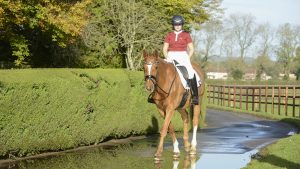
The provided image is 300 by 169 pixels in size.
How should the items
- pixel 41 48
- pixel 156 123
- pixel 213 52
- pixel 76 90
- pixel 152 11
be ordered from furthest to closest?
pixel 213 52 < pixel 152 11 < pixel 41 48 < pixel 156 123 < pixel 76 90

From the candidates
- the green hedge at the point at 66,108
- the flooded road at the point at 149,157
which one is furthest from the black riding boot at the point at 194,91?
the green hedge at the point at 66,108

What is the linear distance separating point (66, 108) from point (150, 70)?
298 centimetres

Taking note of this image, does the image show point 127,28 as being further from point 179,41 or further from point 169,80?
point 169,80

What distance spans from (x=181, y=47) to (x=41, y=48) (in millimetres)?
16990

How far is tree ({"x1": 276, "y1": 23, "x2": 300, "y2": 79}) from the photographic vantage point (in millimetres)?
91062

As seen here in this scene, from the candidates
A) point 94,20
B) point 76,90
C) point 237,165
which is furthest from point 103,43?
point 237,165

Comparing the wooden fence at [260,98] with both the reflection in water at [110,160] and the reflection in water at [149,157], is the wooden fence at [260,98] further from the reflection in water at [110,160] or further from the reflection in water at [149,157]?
the reflection in water at [110,160]

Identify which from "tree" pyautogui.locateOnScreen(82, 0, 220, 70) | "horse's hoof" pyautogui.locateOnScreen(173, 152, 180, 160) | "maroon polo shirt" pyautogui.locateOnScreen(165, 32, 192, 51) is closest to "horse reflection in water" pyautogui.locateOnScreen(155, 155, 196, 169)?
"horse's hoof" pyautogui.locateOnScreen(173, 152, 180, 160)

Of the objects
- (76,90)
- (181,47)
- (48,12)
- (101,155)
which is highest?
(48,12)

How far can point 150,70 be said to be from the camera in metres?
10.1

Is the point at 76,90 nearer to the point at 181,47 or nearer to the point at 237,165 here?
the point at 181,47

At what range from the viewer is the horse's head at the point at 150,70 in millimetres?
10047

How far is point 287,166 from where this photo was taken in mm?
9453

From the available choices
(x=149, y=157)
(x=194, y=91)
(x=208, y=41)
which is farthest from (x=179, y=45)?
(x=208, y=41)
